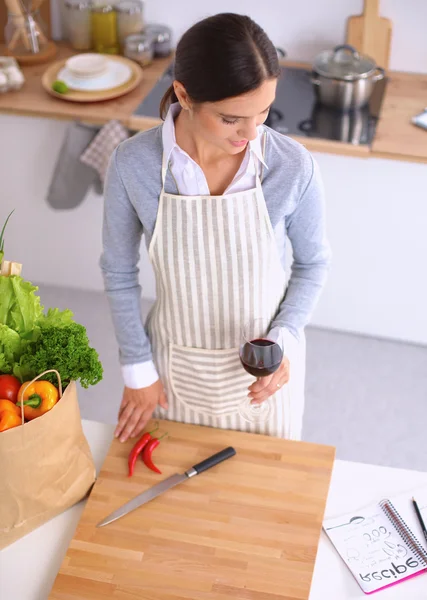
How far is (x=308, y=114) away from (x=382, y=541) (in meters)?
1.84

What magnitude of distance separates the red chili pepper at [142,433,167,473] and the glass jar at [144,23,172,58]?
203cm

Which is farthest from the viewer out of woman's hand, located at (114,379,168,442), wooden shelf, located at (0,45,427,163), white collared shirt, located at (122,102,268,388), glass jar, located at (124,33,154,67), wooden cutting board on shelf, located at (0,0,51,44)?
wooden cutting board on shelf, located at (0,0,51,44)

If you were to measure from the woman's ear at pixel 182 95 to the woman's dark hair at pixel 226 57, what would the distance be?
46 millimetres

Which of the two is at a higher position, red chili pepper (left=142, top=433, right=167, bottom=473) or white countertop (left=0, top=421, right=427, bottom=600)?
red chili pepper (left=142, top=433, right=167, bottom=473)

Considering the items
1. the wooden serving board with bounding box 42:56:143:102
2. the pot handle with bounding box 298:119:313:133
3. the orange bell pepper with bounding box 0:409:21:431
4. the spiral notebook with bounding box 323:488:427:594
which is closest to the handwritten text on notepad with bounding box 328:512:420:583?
the spiral notebook with bounding box 323:488:427:594

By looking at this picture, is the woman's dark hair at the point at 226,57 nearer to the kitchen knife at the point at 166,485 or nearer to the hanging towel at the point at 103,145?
the kitchen knife at the point at 166,485

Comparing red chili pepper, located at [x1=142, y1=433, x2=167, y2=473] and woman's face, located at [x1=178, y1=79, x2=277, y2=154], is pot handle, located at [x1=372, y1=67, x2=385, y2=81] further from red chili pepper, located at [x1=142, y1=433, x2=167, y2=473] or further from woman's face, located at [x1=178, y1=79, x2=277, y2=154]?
red chili pepper, located at [x1=142, y1=433, x2=167, y2=473]

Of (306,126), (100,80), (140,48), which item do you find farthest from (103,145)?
(306,126)

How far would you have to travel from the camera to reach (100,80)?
301cm

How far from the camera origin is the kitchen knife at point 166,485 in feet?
4.75

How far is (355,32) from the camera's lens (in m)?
3.02

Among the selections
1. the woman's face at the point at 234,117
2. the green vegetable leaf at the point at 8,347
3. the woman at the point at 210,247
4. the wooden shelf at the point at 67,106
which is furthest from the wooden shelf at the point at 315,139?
the green vegetable leaf at the point at 8,347

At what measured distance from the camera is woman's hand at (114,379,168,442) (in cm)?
162

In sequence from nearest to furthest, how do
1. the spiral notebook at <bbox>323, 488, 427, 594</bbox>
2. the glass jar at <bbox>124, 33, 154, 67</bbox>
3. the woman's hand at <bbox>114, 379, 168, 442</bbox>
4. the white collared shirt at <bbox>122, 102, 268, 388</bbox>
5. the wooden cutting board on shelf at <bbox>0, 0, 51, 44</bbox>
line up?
the spiral notebook at <bbox>323, 488, 427, 594</bbox> → the white collared shirt at <bbox>122, 102, 268, 388</bbox> → the woman's hand at <bbox>114, 379, 168, 442</bbox> → the glass jar at <bbox>124, 33, 154, 67</bbox> → the wooden cutting board on shelf at <bbox>0, 0, 51, 44</bbox>
